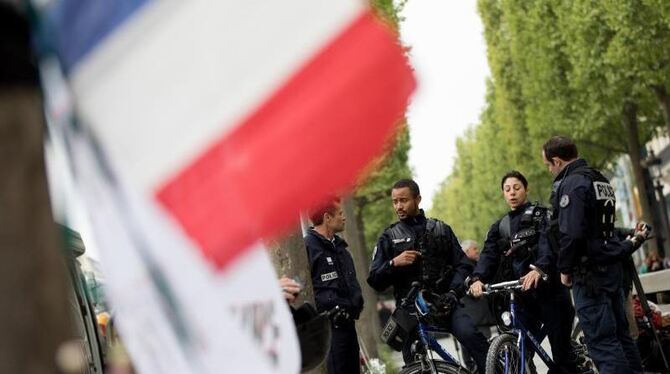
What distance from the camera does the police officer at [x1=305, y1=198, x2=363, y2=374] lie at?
762cm

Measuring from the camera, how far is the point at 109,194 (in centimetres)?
145

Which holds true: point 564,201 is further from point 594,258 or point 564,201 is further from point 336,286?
point 336,286

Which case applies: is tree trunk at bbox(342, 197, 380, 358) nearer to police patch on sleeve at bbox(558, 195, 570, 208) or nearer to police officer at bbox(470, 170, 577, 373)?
police officer at bbox(470, 170, 577, 373)

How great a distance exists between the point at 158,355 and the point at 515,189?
24.9 feet

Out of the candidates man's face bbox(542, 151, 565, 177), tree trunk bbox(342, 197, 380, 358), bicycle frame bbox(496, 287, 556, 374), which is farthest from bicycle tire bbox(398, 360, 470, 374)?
tree trunk bbox(342, 197, 380, 358)

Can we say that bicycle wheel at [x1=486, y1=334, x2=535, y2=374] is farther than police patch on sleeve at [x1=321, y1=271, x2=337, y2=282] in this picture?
Yes

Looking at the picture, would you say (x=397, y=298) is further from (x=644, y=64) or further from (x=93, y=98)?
(x=644, y=64)

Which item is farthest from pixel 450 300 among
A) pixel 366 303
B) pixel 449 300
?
pixel 366 303

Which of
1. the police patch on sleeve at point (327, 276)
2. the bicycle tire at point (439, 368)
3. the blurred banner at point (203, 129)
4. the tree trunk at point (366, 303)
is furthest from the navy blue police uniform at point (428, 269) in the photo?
the tree trunk at point (366, 303)

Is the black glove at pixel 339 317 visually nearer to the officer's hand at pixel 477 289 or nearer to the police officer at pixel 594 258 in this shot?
the officer's hand at pixel 477 289

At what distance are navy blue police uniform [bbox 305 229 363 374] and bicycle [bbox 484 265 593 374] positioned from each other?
91 centimetres

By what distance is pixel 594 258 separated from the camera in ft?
24.8

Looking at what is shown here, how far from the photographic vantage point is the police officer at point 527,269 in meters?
8.66

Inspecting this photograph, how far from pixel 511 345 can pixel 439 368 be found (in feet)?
2.07
